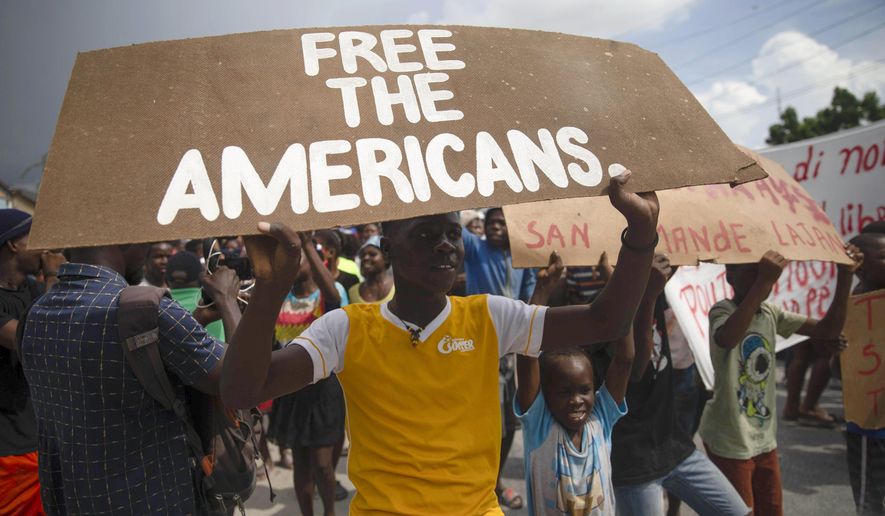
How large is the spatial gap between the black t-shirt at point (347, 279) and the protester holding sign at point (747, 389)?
2.96 metres

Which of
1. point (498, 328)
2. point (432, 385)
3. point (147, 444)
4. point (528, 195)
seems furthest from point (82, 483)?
point (528, 195)

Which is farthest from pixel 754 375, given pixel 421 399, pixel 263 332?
pixel 263 332

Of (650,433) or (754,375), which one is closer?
(650,433)

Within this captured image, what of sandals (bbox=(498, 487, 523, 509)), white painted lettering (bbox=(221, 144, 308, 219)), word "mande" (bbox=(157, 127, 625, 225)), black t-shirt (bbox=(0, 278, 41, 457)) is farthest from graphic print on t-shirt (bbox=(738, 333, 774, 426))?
black t-shirt (bbox=(0, 278, 41, 457))

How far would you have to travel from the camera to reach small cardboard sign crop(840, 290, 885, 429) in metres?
3.38

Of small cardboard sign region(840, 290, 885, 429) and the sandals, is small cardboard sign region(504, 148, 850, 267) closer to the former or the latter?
small cardboard sign region(840, 290, 885, 429)

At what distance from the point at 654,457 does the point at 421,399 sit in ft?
5.17

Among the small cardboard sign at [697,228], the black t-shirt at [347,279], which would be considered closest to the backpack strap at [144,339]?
the small cardboard sign at [697,228]

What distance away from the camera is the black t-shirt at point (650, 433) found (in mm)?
2902

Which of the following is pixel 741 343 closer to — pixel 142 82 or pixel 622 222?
pixel 622 222

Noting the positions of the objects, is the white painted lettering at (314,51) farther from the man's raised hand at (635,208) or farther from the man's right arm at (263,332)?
the man's raised hand at (635,208)

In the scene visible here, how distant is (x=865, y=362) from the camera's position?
3.50 meters

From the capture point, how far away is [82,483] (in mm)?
2018

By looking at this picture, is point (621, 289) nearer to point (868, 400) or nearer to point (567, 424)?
point (567, 424)
